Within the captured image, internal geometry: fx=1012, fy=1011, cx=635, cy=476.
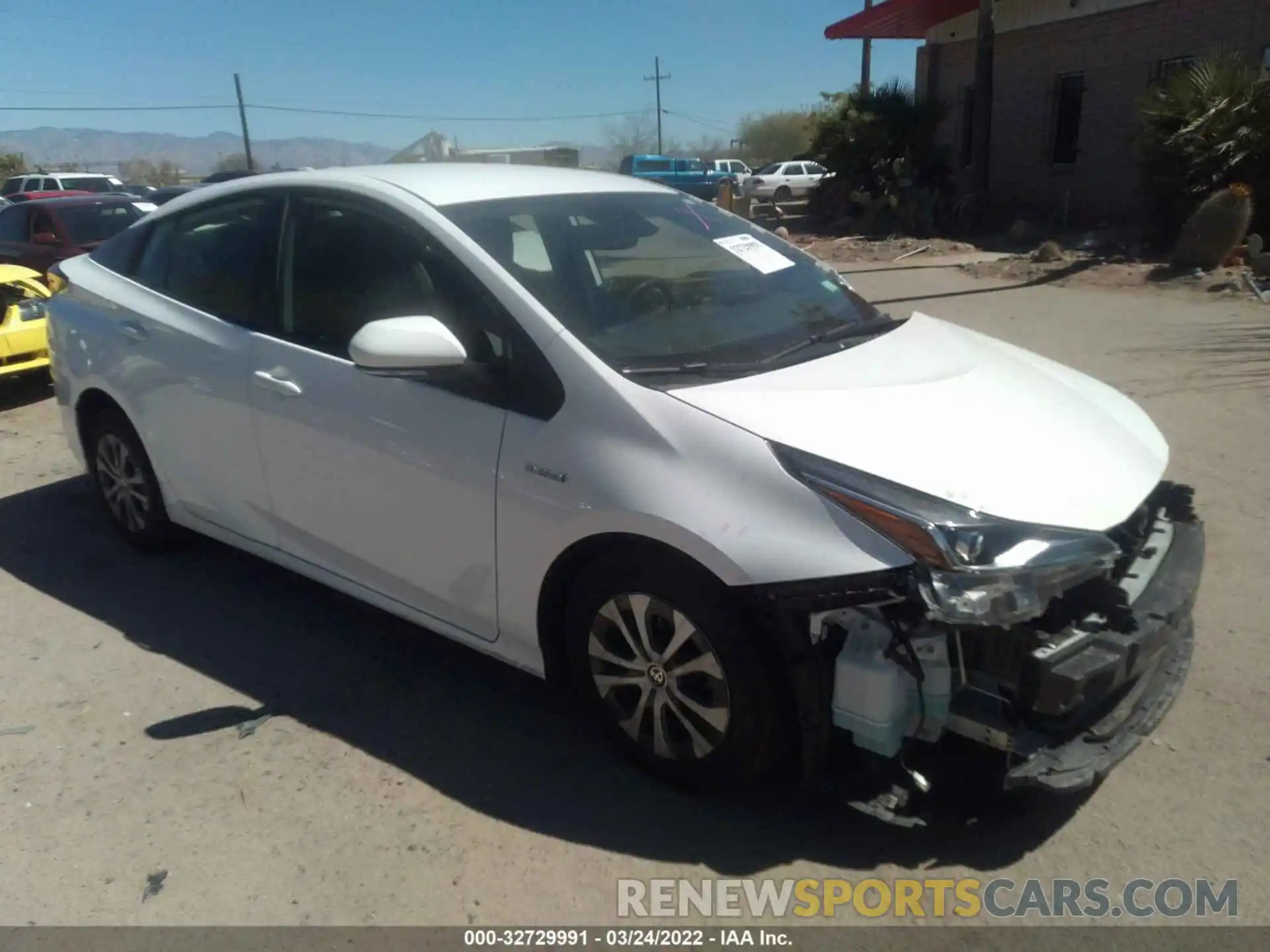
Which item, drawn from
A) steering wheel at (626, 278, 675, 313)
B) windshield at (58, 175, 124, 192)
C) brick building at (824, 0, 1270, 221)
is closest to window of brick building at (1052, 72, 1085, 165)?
brick building at (824, 0, 1270, 221)

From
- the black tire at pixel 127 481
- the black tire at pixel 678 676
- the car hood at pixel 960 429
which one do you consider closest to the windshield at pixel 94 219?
the black tire at pixel 127 481

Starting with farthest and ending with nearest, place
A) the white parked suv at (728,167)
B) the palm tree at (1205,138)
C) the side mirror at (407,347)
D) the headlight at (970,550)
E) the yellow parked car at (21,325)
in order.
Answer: the white parked suv at (728,167), the palm tree at (1205,138), the yellow parked car at (21,325), the side mirror at (407,347), the headlight at (970,550)

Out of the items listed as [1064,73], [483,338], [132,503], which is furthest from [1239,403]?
[1064,73]

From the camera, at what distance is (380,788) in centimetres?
313

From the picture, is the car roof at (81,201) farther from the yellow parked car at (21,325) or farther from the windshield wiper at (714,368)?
the windshield wiper at (714,368)

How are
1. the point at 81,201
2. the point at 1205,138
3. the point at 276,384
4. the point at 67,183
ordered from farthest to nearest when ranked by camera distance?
the point at 67,183 → the point at 1205,138 → the point at 81,201 → the point at 276,384

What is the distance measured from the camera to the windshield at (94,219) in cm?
1088

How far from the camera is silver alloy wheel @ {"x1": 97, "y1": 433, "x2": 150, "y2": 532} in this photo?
458 cm

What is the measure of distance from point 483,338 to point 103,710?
77.2 inches

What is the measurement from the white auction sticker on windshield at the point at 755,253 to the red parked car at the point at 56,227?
9.01 m

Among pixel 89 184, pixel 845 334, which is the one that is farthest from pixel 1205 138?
pixel 89 184

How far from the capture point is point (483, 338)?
313cm

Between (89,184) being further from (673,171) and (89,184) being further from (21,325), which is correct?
(21,325)

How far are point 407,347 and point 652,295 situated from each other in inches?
34.6
